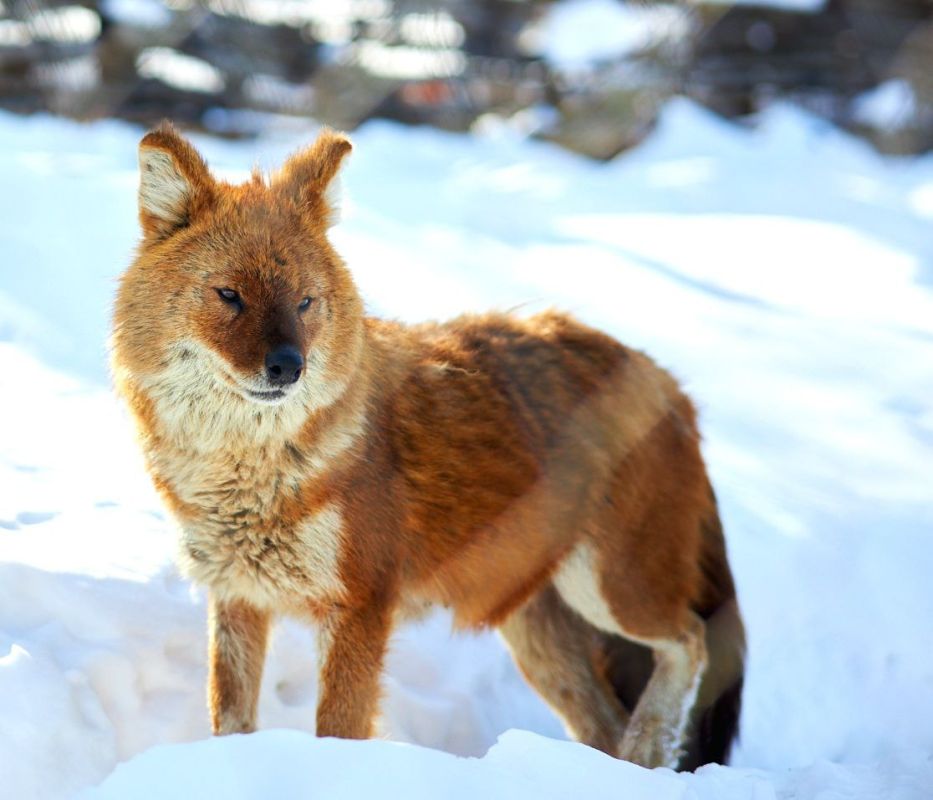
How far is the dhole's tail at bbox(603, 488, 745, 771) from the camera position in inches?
153

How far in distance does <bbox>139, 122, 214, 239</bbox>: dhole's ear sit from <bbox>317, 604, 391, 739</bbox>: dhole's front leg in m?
1.17

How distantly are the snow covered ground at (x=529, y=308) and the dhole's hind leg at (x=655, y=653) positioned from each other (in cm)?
37

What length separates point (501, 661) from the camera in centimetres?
428

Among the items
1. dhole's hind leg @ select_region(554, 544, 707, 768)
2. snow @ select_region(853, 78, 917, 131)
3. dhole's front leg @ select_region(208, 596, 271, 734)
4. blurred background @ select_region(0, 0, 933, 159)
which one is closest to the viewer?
dhole's front leg @ select_region(208, 596, 271, 734)

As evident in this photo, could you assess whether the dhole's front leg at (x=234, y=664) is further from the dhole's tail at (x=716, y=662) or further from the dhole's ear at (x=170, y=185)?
the dhole's tail at (x=716, y=662)

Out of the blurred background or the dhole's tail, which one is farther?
the blurred background

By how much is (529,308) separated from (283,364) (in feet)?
9.03

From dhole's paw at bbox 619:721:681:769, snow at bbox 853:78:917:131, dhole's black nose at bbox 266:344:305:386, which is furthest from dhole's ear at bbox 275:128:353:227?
snow at bbox 853:78:917:131

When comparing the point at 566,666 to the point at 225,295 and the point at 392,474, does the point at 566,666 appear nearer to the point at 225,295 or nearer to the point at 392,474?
the point at 392,474

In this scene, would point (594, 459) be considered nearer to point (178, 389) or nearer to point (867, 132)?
point (178, 389)

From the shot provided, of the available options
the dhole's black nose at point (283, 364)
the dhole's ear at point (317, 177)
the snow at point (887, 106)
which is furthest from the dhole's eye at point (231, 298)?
the snow at point (887, 106)

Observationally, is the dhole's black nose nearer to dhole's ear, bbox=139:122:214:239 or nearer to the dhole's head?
the dhole's head

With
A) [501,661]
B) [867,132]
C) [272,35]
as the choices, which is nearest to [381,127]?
[272,35]

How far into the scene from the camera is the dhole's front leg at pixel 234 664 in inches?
128
